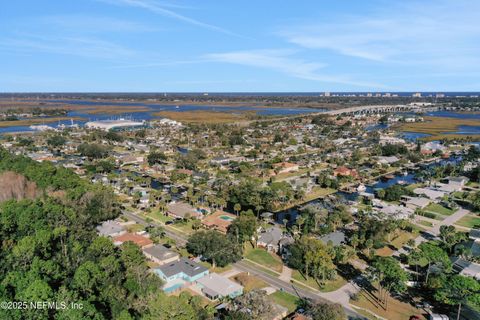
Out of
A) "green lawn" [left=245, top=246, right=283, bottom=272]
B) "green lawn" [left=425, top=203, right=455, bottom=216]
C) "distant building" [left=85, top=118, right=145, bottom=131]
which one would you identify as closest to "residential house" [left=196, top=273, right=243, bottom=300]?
"green lawn" [left=245, top=246, right=283, bottom=272]

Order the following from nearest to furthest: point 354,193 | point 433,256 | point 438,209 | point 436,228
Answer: point 433,256, point 436,228, point 438,209, point 354,193

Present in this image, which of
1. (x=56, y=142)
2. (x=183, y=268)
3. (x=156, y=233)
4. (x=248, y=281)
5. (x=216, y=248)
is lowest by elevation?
(x=248, y=281)

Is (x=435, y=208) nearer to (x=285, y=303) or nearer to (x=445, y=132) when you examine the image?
(x=285, y=303)

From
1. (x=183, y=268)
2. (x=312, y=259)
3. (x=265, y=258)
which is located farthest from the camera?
(x=265, y=258)

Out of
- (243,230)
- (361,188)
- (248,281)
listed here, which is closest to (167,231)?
(243,230)

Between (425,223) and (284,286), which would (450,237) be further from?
(284,286)

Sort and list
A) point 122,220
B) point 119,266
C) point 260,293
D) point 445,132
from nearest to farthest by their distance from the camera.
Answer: point 260,293
point 119,266
point 122,220
point 445,132

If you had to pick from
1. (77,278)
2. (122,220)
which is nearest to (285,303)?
(77,278)

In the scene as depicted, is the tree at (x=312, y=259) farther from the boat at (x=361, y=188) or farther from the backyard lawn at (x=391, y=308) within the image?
the boat at (x=361, y=188)
